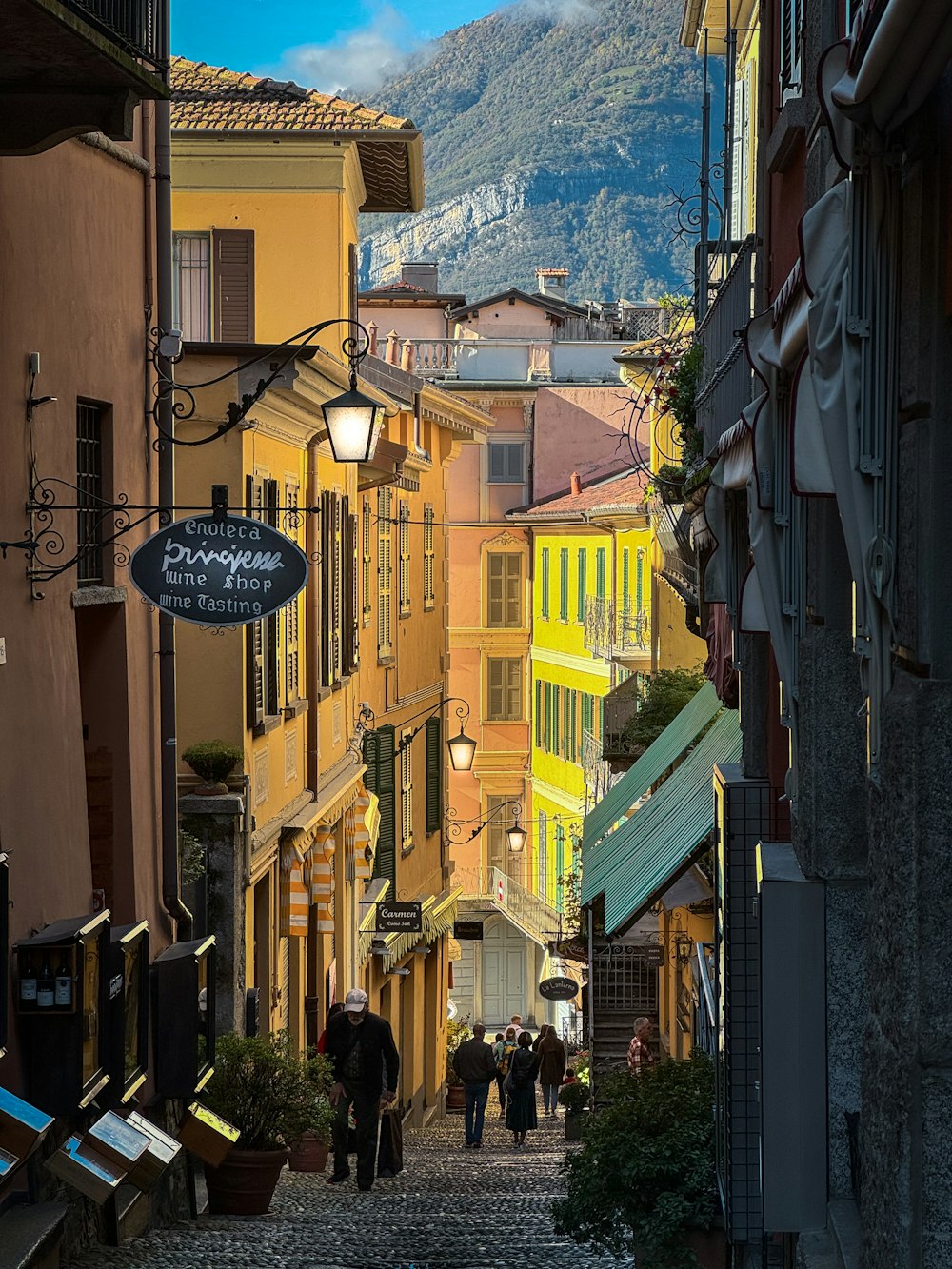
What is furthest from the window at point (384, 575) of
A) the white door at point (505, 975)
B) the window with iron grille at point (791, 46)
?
the white door at point (505, 975)

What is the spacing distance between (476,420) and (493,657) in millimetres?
11745

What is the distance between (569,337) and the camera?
50.5m

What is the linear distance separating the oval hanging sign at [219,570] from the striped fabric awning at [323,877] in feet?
32.5

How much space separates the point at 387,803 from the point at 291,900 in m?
8.08

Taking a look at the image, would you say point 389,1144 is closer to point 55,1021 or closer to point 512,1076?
point 55,1021

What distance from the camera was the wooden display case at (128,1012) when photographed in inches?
366

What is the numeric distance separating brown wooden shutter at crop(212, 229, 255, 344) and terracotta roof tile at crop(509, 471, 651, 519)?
40.4 feet

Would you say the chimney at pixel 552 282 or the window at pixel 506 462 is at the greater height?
the chimney at pixel 552 282

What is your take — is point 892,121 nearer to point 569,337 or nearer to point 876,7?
point 876,7

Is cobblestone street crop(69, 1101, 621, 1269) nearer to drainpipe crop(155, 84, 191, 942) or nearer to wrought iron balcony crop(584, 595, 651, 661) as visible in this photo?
drainpipe crop(155, 84, 191, 942)

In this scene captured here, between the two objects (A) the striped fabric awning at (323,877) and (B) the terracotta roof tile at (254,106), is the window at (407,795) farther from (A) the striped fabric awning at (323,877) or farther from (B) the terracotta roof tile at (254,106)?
(B) the terracotta roof tile at (254,106)

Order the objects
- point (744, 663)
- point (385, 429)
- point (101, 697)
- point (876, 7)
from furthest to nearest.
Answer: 1. point (385, 429)
2. point (101, 697)
3. point (744, 663)
4. point (876, 7)

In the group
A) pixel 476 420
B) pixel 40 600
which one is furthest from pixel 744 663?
pixel 476 420

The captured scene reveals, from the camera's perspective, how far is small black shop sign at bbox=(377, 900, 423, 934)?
2194 cm
